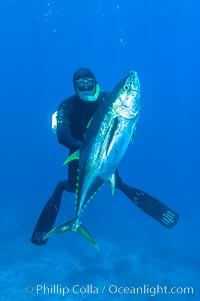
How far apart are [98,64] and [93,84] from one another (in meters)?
73.4

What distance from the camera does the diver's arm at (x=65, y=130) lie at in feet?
11.1

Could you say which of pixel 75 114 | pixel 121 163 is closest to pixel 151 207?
pixel 75 114

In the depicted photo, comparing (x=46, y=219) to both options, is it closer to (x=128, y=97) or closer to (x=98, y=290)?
(x=128, y=97)

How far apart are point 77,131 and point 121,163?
30.6m

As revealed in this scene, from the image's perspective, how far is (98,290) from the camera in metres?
11.5

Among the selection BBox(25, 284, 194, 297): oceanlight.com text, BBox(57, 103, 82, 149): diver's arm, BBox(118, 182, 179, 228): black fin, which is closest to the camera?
BBox(57, 103, 82, 149): diver's arm

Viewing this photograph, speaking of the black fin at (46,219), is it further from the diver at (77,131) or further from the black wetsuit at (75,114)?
the black wetsuit at (75,114)

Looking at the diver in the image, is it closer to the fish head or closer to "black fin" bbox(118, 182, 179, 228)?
"black fin" bbox(118, 182, 179, 228)

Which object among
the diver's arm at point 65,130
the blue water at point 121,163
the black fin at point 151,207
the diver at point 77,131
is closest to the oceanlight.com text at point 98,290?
the blue water at point 121,163

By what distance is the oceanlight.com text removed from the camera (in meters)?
11.4

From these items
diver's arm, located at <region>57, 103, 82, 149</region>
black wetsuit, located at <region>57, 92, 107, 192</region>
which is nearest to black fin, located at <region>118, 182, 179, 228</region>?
black wetsuit, located at <region>57, 92, 107, 192</region>

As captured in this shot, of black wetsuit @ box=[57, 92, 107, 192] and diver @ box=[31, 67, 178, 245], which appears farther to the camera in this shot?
black wetsuit @ box=[57, 92, 107, 192]

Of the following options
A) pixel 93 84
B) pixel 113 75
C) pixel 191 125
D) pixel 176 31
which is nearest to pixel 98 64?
pixel 113 75

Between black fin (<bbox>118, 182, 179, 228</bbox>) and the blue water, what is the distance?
766cm
